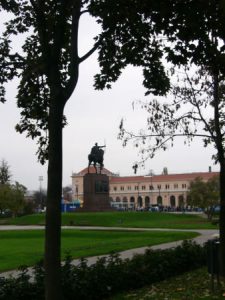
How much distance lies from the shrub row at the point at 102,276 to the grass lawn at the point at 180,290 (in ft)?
0.90

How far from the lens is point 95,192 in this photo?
6038cm

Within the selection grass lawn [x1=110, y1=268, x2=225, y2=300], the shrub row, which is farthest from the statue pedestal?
Answer: grass lawn [x1=110, y1=268, x2=225, y2=300]

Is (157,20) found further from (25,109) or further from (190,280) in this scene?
(190,280)

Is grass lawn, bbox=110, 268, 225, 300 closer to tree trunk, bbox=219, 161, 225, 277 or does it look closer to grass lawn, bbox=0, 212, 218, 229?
tree trunk, bbox=219, 161, 225, 277

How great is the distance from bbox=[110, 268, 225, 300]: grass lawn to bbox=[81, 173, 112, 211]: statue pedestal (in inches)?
1861

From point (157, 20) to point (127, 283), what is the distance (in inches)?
227

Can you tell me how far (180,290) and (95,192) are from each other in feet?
164

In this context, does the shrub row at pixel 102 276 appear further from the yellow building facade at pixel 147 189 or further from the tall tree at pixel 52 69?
the yellow building facade at pixel 147 189

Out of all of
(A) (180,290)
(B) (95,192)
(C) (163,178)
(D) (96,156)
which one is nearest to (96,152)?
(D) (96,156)

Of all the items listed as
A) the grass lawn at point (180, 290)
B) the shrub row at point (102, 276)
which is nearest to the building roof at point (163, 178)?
the shrub row at point (102, 276)

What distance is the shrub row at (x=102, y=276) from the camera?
30.0 feet

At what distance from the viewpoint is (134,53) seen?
9047mm

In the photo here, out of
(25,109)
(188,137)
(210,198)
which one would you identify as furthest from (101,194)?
(25,109)

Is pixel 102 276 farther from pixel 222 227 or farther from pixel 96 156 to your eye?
pixel 96 156
